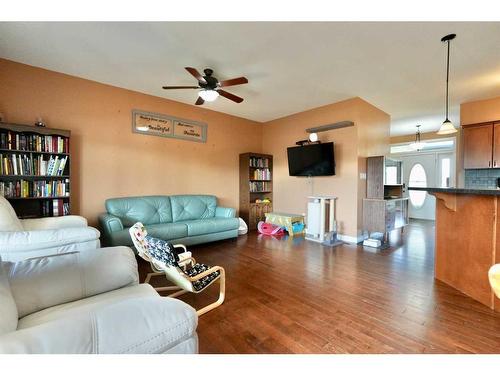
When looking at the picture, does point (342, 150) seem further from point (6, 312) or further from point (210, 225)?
point (6, 312)

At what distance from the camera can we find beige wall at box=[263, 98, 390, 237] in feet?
14.0

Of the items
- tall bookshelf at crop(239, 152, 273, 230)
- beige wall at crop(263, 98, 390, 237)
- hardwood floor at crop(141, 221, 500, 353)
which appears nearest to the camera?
hardwood floor at crop(141, 221, 500, 353)

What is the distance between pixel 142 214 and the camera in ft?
12.1

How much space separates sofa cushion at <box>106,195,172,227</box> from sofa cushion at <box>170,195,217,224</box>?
0.12 meters

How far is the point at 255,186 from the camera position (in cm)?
555

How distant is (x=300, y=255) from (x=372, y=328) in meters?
1.75

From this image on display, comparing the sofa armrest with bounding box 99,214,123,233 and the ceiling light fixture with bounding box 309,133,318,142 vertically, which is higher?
the ceiling light fixture with bounding box 309,133,318,142

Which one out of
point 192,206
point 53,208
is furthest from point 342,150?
point 53,208

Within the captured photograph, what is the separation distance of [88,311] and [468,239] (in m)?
3.10

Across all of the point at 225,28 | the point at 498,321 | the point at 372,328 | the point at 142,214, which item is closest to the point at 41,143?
the point at 142,214

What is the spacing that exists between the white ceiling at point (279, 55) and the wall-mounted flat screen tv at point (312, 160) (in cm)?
103

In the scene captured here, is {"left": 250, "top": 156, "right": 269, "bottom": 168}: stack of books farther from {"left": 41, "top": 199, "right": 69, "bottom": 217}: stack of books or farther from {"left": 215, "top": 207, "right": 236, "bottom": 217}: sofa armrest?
{"left": 41, "top": 199, "right": 69, "bottom": 217}: stack of books

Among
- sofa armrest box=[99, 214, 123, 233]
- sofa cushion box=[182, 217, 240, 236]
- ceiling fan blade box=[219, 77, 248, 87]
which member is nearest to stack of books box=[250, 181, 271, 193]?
sofa cushion box=[182, 217, 240, 236]
